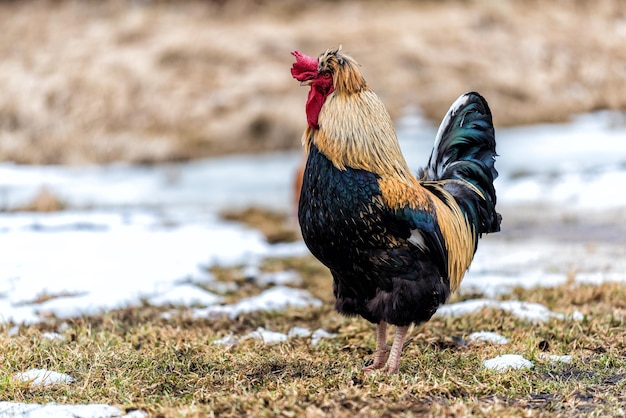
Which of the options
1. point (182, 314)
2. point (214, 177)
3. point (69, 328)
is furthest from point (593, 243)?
point (214, 177)

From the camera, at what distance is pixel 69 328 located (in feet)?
18.1

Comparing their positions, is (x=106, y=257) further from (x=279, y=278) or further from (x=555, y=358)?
(x=555, y=358)

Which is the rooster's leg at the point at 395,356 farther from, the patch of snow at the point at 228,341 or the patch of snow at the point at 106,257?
the patch of snow at the point at 106,257

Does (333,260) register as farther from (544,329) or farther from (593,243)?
(593,243)

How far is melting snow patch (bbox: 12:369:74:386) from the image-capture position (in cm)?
407

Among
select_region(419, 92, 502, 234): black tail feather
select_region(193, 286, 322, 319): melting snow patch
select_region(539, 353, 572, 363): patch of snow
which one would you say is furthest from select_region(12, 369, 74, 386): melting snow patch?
select_region(539, 353, 572, 363): patch of snow

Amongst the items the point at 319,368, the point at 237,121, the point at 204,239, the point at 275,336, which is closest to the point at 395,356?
the point at 319,368

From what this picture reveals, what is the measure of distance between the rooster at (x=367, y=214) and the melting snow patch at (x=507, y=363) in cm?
48

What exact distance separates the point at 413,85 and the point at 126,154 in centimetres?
886

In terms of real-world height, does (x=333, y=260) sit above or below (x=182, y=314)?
above

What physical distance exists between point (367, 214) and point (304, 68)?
37.4 inches

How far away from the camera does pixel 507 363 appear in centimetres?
436

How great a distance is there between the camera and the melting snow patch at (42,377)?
13.3 ft

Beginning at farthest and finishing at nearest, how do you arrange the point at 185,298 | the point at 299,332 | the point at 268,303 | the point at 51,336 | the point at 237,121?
the point at 237,121 < the point at 185,298 < the point at 268,303 < the point at 299,332 < the point at 51,336
